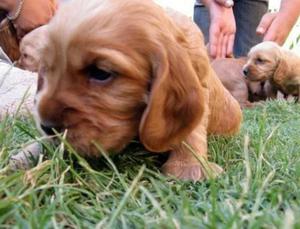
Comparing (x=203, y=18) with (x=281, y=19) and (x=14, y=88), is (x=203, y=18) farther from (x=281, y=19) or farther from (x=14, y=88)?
(x=14, y=88)

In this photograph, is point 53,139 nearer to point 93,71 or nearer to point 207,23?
point 93,71

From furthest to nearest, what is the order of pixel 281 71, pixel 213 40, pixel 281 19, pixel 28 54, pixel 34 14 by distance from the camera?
pixel 281 71 → pixel 281 19 → pixel 213 40 → pixel 28 54 → pixel 34 14

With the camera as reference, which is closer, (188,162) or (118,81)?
(118,81)

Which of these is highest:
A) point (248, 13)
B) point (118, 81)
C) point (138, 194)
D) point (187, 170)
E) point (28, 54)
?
point (118, 81)

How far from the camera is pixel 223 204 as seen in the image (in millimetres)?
1181

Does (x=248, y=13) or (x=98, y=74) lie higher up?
(x=98, y=74)

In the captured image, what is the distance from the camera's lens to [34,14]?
169 inches

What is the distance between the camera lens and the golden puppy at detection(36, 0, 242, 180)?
1523 millimetres

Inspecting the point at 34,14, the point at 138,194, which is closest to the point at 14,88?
the point at 34,14

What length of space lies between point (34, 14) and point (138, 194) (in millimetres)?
3225

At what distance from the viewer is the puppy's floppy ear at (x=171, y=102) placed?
1.58 meters

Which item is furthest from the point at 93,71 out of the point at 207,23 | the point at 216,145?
the point at 207,23

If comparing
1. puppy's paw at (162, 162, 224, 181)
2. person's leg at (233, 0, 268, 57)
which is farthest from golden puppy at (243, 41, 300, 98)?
puppy's paw at (162, 162, 224, 181)

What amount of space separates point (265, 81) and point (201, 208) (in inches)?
270
